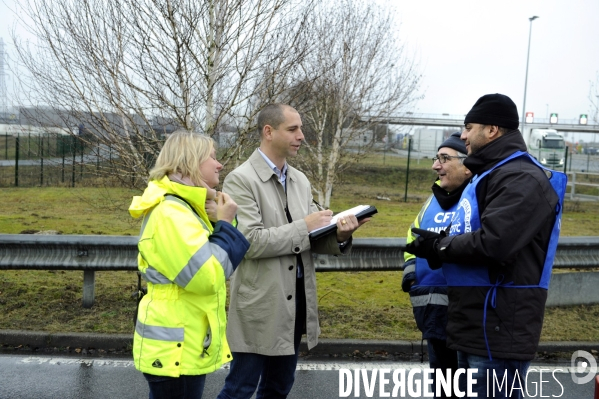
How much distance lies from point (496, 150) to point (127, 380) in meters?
3.40

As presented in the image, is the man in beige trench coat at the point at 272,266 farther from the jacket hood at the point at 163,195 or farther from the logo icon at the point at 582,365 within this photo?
the logo icon at the point at 582,365

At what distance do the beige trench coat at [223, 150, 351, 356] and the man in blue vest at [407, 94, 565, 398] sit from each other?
2.84ft

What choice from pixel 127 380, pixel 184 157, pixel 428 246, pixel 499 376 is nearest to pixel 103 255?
pixel 127 380

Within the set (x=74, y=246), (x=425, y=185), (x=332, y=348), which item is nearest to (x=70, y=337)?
(x=74, y=246)

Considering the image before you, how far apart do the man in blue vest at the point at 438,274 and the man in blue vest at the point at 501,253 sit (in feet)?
1.24

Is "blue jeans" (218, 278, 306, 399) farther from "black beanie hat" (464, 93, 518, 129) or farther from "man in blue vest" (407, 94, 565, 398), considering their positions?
"black beanie hat" (464, 93, 518, 129)

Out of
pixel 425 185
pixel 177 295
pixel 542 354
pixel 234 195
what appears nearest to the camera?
pixel 177 295

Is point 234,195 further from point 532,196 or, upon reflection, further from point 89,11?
point 89,11

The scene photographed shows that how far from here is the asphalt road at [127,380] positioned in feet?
15.1

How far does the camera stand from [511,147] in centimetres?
303

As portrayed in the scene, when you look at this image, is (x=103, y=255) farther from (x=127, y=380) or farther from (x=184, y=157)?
(x=184, y=157)

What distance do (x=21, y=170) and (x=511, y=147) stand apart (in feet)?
73.7

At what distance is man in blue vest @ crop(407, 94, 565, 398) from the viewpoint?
2.84 meters

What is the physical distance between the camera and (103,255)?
19.7 feet
